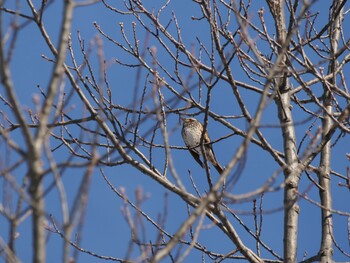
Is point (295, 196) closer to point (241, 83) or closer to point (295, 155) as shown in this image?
point (295, 155)

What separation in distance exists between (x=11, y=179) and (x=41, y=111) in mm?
271

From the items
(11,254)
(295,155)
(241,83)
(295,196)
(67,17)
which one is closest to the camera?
(11,254)

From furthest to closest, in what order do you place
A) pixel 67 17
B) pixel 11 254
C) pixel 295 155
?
1. pixel 295 155
2. pixel 67 17
3. pixel 11 254

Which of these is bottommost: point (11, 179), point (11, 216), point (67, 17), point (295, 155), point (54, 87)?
point (11, 216)

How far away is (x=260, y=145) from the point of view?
13.9 feet

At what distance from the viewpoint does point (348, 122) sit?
409 centimetres

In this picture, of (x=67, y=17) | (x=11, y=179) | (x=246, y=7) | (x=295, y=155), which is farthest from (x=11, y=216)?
(x=246, y=7)

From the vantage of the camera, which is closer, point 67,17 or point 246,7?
point 67,17

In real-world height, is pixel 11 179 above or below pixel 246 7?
below

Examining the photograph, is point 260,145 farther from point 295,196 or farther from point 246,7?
point 246,7

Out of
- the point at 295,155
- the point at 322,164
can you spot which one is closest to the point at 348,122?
the point at 295,155

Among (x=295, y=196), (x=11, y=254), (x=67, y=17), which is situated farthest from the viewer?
(x=295, y=196)

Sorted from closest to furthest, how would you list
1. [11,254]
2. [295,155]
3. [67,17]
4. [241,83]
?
1. [11,254]
2. [67,17]
3. [295,155]
4. [241,83]

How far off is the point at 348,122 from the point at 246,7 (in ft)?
3.57
